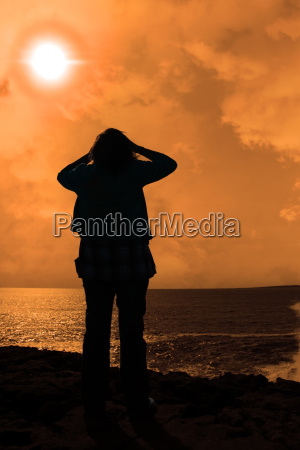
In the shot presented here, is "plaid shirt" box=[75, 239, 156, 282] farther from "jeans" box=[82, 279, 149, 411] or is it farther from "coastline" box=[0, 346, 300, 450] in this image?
"coastline" box=[0, 346, 300, 450]

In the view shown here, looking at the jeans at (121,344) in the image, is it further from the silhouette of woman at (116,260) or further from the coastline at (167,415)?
the coastline at (167,415)

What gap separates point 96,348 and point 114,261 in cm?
80

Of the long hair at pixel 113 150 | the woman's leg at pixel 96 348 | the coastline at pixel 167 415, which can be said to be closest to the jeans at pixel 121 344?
the woman's leg at pixel 96 348

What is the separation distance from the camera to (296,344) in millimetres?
26141

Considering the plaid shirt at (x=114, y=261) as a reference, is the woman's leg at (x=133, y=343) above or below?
below

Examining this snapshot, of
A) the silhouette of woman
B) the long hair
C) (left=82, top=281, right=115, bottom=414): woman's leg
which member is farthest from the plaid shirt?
the long hair

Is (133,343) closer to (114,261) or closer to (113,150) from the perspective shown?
(114,261)

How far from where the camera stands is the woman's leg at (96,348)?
311 cm

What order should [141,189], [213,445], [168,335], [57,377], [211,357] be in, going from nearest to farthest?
[213,445], [141,189], [57,377], [211,357], [168,335]

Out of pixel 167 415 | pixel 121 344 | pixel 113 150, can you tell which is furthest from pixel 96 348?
pixel 113 150

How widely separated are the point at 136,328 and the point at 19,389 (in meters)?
1.83

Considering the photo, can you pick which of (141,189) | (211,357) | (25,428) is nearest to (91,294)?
(141,189)

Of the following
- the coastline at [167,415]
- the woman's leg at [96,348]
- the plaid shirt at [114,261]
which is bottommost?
the coastline at [167,415]

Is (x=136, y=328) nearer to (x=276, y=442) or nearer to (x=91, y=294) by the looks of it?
(x=91, y=294)
